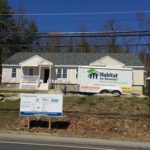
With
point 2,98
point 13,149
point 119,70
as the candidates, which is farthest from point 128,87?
point 13,149

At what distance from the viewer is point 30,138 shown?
16.0 m

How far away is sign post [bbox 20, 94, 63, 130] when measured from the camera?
18.8 m

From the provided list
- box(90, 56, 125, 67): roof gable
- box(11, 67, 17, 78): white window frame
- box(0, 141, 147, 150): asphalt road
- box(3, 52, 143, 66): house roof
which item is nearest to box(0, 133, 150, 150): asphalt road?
box(0, 141, 147, 150): asphalt road

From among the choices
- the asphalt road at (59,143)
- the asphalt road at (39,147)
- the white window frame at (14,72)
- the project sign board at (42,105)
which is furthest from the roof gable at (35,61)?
the asphalt road at (39,147)

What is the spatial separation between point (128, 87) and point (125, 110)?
20.1 metres

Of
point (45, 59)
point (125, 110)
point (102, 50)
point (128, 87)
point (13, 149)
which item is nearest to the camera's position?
point (13, 149)

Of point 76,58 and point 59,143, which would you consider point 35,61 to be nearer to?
point 76,58

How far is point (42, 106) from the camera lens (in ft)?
61.8

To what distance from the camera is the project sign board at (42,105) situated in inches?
739

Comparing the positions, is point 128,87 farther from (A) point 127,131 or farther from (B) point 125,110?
(A) point 127,131

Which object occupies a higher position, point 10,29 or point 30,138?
point 10,29

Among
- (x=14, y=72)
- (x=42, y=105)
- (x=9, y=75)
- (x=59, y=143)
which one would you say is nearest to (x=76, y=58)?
(x=14, y=72)

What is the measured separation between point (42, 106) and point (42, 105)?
65 mm

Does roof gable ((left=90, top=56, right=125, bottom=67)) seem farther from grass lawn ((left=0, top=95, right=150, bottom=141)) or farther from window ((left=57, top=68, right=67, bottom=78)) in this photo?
grass lawn ((left=0, top=95, right=150, bottom=141))
